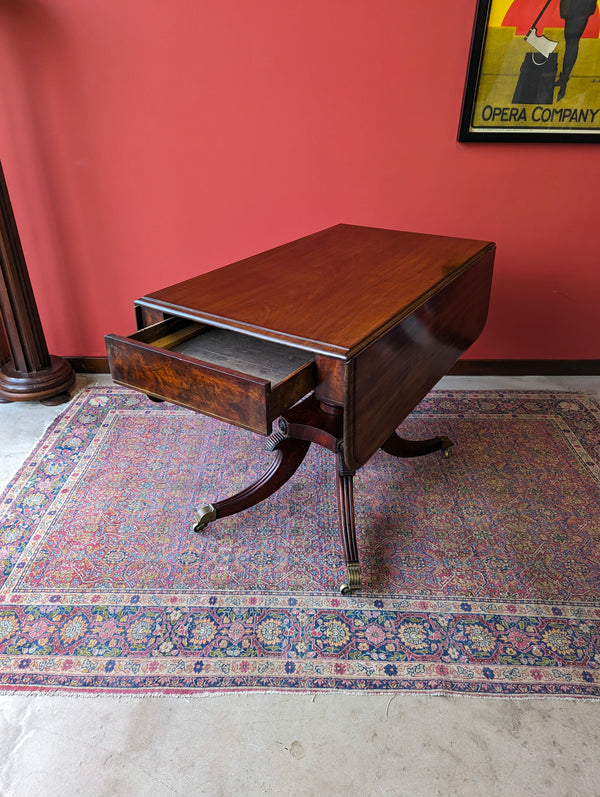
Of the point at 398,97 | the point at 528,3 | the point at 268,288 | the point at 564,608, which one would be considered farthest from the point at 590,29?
the point at 564,608

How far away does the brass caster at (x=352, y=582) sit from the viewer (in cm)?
166

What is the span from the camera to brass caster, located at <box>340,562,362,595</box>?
1661mm

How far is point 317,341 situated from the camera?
51.5 inches

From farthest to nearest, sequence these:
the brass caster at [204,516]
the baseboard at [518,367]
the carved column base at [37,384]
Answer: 1. the baseboard at [518,367]
2. the carved column base at [37,384]
3. the brass caster at [204,516]

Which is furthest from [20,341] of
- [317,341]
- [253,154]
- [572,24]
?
[572,24]

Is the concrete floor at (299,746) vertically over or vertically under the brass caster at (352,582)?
under

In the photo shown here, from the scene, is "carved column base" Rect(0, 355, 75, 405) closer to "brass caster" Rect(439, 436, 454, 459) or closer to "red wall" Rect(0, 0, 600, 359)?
"red wall" Rect(0, 0, 600, 359)

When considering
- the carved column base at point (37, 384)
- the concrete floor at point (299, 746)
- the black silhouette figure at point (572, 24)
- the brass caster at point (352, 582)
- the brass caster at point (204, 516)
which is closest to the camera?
the concrete floor at point (299, 746)

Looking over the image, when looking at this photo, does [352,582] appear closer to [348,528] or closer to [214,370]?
[348,528]

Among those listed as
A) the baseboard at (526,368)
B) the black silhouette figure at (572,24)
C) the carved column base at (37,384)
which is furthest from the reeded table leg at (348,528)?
the black silhouette figure at (572,24)

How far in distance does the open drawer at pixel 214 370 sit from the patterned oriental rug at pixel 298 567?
2.08 ft

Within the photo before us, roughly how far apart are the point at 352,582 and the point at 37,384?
1650 mm

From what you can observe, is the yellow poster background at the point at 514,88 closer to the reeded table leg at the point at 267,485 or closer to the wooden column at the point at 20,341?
the reeded table leg at the point at 267,485

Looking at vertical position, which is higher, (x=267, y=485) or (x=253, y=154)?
(x=253, y=154)
